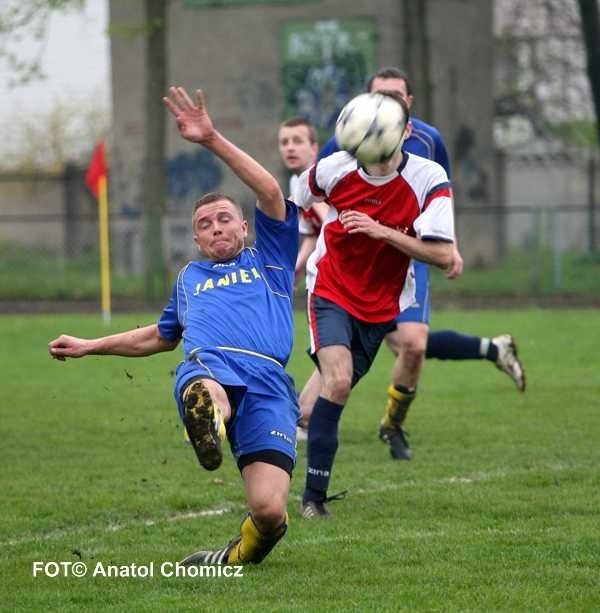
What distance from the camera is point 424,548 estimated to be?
6262 millimetres

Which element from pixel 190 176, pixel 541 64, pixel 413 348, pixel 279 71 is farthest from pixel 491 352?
pixel 541 64

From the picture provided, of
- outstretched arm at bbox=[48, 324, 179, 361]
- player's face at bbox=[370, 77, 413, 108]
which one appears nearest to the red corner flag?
player's face at bbox=[370, 77, 413, 108]

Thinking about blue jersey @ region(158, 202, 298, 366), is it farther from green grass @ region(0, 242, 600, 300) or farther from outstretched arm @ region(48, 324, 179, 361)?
green grass @ region(0, 242, 600, 300)

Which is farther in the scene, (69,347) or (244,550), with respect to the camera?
(69,347)

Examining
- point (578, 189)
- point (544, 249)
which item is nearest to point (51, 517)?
point (544, 249)

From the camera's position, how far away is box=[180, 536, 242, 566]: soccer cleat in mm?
5977

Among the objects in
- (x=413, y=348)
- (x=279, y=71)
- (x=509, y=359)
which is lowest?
(x=509, y=359)

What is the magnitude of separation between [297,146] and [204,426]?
4.44 meters

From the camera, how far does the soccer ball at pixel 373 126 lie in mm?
6555

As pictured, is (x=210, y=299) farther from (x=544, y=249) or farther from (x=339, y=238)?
(x=544, y=249)

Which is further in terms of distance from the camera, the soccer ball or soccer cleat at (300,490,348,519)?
soccer cleat at (300,490,348,519)

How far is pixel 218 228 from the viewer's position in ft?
19.9

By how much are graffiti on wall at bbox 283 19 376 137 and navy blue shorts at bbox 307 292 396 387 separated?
23243 millimetres

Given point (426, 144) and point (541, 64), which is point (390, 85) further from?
point (541, 64)
